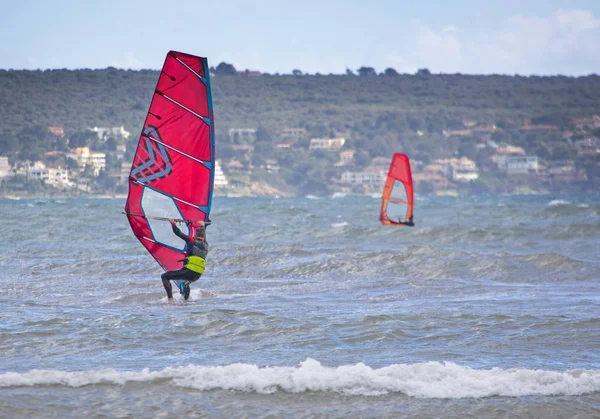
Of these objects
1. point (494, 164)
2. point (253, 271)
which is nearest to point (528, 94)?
point (494, 164)

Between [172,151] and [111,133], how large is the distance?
5085 inches

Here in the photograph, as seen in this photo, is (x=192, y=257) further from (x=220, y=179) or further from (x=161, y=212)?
(x=220, y=179)

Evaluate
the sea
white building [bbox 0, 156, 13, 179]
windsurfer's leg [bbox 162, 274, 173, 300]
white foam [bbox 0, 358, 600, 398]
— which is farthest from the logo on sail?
white building [bbox 0, 156, 13, 179]

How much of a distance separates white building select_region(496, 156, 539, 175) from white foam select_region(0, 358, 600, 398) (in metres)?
138

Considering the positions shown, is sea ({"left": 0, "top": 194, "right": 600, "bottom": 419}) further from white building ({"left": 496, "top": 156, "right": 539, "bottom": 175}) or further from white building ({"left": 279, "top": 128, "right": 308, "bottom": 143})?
white building ({"left": 279, "top": 128, "right": 308, "bottom": 143})

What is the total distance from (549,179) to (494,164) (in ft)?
31.9

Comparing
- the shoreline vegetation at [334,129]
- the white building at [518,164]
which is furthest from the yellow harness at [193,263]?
the white building at [518,164]

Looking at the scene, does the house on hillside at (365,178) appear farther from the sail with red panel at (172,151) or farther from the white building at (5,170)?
the sail with red panel at (172,151)

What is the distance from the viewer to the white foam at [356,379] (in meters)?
5.98

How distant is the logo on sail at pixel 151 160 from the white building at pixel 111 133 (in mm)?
127182

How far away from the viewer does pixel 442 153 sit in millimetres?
147625

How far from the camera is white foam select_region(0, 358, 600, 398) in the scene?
598 centimetres

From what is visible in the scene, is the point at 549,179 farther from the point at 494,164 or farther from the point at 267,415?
the point at 267,415

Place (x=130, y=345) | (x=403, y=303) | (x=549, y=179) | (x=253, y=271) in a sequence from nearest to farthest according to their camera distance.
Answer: (x=130, y=345), (x=403, y=303), (x=253, y=271), (x=549, y=179)
